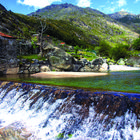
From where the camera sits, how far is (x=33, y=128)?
28.2ft

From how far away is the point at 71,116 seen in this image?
361 inches

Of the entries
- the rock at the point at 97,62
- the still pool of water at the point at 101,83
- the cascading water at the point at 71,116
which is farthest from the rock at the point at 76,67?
the cascading water at the point at 71,116

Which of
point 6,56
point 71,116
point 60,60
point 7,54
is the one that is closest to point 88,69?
point 60,60

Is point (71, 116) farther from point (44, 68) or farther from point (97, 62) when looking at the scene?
point (97, 62)

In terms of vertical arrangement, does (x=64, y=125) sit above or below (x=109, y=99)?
below

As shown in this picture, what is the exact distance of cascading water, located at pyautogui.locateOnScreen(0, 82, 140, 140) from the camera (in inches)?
304

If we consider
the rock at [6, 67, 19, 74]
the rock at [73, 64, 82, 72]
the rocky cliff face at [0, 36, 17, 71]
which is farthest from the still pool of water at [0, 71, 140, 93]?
the rock at [73, 64, 82, 72]

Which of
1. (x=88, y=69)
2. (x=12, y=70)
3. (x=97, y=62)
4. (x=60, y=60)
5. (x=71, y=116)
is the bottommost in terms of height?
(x=71, y=116)

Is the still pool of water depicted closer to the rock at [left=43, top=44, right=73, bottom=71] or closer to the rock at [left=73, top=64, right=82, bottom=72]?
the rock at [left=43, top=44, right=73, bottom=71]

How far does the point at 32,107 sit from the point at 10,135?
335 cm

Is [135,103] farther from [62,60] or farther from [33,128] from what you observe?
[62,60]

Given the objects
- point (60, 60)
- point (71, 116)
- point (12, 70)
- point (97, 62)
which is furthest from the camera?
point (97, 62)

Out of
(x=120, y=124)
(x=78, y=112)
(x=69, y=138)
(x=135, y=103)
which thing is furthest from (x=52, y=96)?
(x=135, y=103)

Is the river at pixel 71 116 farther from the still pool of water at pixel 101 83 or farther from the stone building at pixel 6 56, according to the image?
the stone building at pixel 6 56
